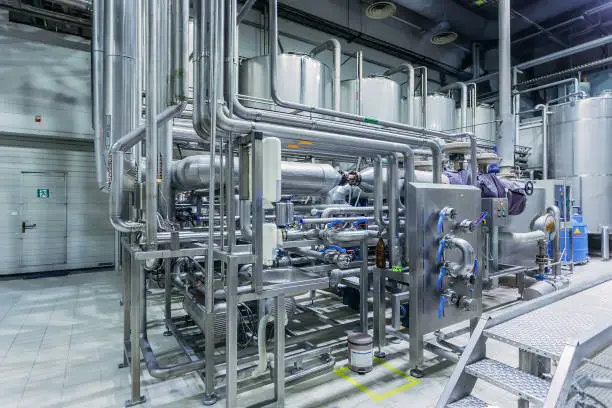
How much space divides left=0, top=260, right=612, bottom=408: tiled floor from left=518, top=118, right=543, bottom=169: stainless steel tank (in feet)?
20.5

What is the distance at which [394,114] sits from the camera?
596 cm

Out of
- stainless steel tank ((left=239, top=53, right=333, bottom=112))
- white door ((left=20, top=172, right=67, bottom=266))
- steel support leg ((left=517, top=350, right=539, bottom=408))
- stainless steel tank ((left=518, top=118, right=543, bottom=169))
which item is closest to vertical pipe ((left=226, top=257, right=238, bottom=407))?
steel support leg ((left=517, top=350, right=539, bottom=408))

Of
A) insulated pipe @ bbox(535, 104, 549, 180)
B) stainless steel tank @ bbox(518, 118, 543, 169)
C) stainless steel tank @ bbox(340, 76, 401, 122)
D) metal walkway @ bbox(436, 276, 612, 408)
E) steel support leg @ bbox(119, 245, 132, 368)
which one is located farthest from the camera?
stainless steel tank @ bbox(518, 118, 543, 169)

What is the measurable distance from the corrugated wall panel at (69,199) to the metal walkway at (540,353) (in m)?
6.03

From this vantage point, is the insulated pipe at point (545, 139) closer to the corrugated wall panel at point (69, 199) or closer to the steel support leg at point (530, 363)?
the steel support leg at point (530, 363)

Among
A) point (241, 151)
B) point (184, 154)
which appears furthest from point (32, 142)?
point (241, 151)

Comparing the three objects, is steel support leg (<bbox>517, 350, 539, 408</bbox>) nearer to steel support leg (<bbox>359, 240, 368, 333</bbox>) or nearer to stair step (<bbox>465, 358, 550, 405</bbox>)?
stair step (<bbox>465, 358, 550, 405</bbox>)

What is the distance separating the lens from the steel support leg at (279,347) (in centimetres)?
180

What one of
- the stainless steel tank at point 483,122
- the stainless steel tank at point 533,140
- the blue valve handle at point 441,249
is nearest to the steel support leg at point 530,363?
the blue valve handle at point 441,249

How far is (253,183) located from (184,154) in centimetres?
462

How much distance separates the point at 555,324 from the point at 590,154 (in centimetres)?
643

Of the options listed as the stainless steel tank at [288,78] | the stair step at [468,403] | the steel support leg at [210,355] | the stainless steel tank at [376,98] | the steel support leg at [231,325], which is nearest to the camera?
the stair step at [468,403]

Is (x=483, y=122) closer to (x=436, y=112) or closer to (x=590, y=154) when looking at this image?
(x=436, y=112)

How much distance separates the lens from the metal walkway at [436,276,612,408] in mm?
1247
